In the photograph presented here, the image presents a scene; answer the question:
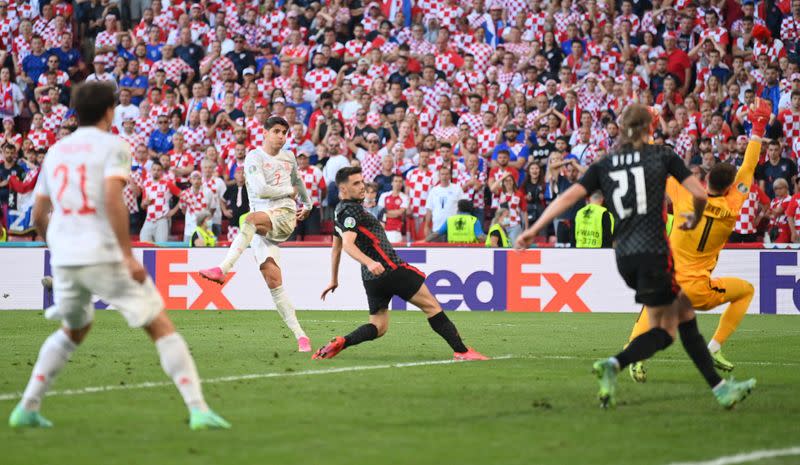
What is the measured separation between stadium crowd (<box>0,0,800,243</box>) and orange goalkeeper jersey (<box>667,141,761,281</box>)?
952 centimetres

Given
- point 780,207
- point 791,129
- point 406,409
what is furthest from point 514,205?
point 406,409

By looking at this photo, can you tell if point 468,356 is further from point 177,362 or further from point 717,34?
point 717,34

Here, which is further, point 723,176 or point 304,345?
point 304,345

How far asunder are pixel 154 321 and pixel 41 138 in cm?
2016

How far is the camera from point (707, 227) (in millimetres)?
10289

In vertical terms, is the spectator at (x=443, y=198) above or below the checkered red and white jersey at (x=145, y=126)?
below

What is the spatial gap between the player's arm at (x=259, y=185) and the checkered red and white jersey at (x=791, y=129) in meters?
12.3

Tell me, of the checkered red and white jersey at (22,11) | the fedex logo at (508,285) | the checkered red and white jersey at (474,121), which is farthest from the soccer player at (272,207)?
the checkered red and white jersey at (22,11)

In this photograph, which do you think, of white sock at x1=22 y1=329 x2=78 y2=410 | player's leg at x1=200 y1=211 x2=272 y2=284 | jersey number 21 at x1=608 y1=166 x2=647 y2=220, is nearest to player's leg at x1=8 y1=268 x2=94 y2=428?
white sock at x1=22 y1=329 x2=78 y2=410

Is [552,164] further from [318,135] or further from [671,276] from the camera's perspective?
[671,276]

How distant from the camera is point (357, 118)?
79.7 feet

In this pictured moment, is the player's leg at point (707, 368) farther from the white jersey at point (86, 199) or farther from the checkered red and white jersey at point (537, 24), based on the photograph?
the checkered red and white jersey at point (537, 24)

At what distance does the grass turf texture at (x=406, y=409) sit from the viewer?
6.64m

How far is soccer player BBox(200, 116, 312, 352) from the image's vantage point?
12711mm
